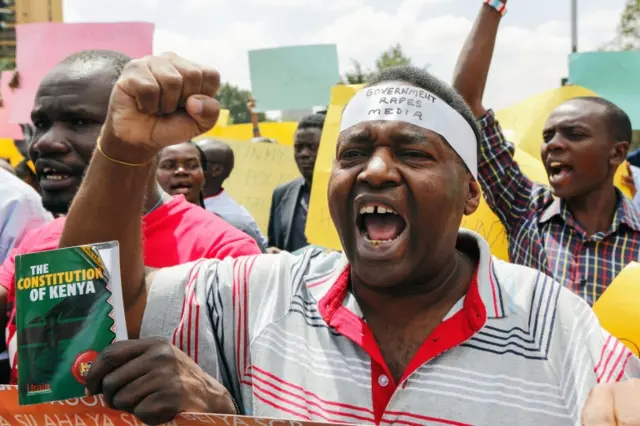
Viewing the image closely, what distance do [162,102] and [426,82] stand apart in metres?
0.70

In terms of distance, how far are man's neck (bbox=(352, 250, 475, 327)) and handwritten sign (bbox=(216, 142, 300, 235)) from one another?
14.8 feet

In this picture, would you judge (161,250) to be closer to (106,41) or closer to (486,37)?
(486,37)

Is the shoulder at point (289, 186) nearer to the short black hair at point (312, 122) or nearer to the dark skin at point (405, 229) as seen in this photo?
the short black hair at point (312, 122)

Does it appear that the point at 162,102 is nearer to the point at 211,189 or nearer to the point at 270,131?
the point at 211,189

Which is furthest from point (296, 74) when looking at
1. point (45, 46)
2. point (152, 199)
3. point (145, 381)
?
point (145, 381)

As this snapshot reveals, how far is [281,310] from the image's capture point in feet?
5.50

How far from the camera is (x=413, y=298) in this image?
Result: 5.57 feet

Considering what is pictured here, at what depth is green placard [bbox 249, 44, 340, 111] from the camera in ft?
19.9

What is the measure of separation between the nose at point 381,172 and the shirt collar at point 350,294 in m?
0.22

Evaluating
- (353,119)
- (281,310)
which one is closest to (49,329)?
(281,310)

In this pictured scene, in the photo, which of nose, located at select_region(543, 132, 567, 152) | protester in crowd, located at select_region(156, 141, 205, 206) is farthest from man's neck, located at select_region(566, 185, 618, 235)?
protester in crowd, located at select_region(156, 141, 205, 206)

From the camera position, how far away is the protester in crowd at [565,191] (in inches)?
117

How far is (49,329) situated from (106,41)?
131 inches

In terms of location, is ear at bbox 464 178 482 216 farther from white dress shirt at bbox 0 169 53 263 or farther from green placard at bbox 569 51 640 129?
green placard at bbox 569 51 640 129
